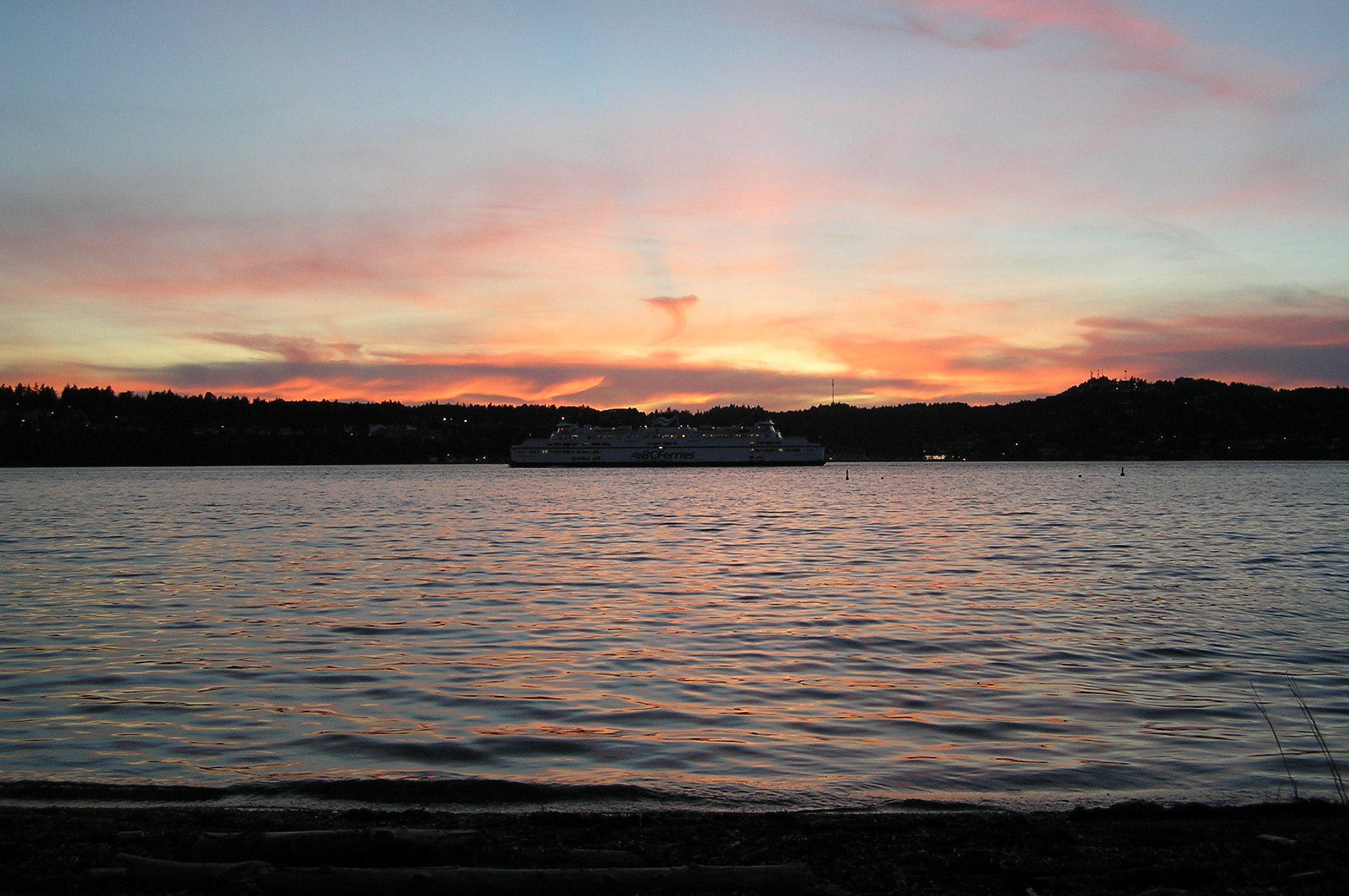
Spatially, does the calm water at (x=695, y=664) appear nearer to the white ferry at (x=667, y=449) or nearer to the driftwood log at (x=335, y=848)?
the driftwood log at (x=335, y=848)

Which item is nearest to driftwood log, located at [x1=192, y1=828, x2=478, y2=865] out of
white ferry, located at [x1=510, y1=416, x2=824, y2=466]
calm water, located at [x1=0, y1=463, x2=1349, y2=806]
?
calm water, located at [x1=0, y1=463, x2=1349, y2=806]

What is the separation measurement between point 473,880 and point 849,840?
7.82 feet

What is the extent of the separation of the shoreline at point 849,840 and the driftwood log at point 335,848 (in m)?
0.05

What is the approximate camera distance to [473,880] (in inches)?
198

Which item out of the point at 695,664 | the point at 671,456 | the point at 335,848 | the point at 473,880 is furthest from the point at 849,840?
the point at 671,456

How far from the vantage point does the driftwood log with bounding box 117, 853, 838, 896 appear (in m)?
4.98

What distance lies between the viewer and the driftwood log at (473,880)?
4980mm

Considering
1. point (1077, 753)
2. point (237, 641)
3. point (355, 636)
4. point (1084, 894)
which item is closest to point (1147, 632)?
point (1077, 753)

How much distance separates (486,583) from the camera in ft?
69.4

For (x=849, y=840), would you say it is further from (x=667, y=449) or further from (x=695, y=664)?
(x=667, y=449)

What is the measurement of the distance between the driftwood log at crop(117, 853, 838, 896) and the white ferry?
152 m

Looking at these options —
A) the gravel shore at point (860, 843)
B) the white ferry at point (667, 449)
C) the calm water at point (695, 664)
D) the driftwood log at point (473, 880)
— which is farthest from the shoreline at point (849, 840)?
the white ferry at point (667, 449)

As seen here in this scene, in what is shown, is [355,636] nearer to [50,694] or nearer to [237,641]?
[237,641]

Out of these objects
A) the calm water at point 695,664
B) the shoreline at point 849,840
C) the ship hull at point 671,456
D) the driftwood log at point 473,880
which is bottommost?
the calm water at point 695,664
